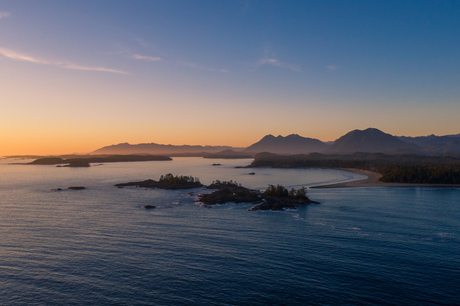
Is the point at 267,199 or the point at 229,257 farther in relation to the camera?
the point at 267,199

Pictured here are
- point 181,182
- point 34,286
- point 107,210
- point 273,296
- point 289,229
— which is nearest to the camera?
point 273,296

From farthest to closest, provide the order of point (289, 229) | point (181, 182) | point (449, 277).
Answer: point (181, 182), point (289, 229), point (449, 277)

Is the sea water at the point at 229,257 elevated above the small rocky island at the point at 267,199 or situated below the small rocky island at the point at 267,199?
below

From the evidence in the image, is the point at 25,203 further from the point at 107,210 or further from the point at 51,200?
the point at 107,210

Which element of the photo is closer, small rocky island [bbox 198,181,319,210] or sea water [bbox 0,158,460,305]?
sea water [bbox 0,158,460,305]

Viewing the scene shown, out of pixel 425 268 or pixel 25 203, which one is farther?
pixel 25 203

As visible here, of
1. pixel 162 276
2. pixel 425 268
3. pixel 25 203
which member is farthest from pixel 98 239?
pixel 25 203

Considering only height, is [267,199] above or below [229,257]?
above

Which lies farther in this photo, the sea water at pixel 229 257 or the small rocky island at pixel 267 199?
the small rocky island at pixel 267 199
